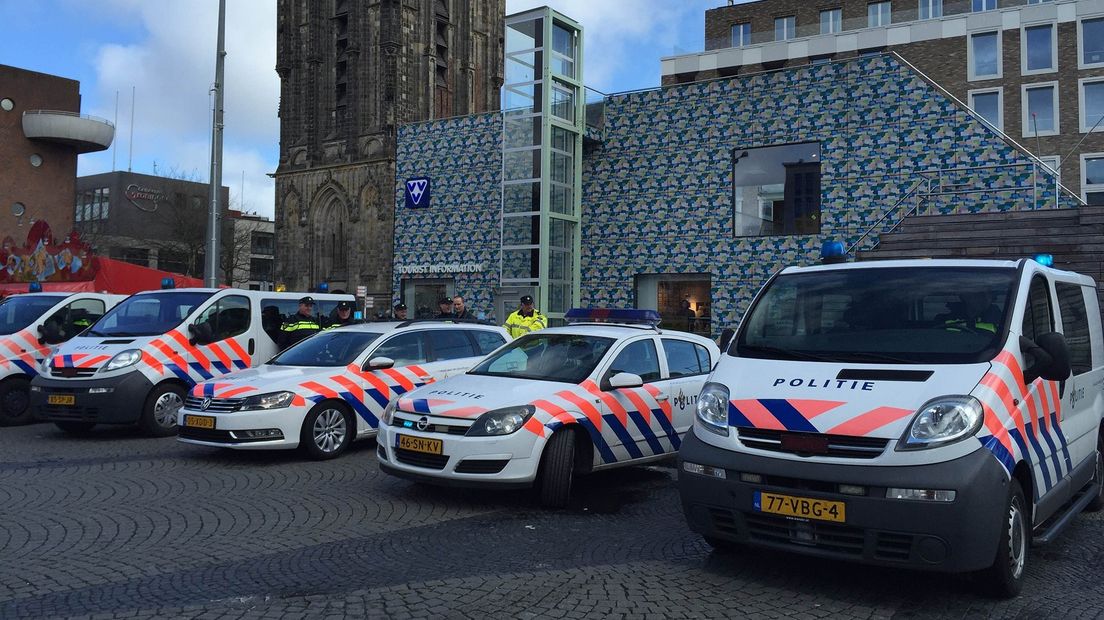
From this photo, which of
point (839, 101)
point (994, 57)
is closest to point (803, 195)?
point (839, 101)

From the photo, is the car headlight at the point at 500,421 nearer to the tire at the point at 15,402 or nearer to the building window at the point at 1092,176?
the tire at the point at 15,402

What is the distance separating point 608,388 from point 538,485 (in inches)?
42.8

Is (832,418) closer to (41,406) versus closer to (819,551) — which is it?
(819,551)

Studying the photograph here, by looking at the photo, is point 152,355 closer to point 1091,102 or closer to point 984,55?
point 984,55

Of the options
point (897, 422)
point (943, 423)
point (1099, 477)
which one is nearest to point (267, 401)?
point (897, 422)

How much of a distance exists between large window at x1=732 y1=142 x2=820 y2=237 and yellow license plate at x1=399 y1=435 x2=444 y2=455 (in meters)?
17.8

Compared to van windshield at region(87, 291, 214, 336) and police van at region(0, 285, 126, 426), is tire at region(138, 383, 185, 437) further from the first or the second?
police van at region(0, 285, 126, 426)

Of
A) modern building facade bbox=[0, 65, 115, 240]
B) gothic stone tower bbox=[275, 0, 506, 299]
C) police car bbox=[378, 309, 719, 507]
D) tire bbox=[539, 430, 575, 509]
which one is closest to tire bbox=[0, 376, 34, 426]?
police car bbox=[378, 309, 719, 507]

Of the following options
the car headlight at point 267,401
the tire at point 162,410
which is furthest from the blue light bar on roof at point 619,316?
the tire at point 162,410

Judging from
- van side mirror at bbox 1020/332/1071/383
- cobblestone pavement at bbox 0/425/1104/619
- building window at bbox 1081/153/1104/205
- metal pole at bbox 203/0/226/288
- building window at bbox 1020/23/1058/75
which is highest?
→ building window at bbox 1020/23/1058/75

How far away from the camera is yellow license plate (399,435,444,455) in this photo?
7.11 metres

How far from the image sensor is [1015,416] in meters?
4.88

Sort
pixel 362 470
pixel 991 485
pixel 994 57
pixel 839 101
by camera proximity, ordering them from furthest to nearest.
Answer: pixel 994 57, pixel 839 101, pixel 362 470, pixel 991 485

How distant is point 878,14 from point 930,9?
7.94 feet
